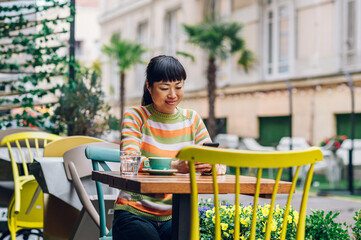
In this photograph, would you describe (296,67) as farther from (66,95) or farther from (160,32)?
(66,95)

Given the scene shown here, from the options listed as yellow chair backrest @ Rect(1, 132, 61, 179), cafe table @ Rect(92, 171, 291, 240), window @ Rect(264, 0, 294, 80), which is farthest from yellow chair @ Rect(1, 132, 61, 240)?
window @ Rect(264, 0, 294, 80)

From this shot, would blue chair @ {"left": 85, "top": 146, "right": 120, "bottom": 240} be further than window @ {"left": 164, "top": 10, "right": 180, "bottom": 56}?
No

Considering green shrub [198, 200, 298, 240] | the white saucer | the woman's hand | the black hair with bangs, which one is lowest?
green shrub [198, 200, 298, 240]

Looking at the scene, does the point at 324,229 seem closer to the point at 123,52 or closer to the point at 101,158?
the point at 101,158

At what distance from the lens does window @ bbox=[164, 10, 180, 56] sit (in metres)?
26.3

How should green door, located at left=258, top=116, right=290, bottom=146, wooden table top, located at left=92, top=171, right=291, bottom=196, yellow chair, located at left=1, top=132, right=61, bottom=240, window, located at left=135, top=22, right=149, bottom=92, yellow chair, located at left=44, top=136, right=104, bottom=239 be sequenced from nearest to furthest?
wooden table top, located at left=92, top=171, right=291, bottom=196, yellow chair, located at left=44, top=136, right=104, bottom=239, yellow chair, located at left=1, top=132, right=61, bottom=240, green door, located at left=258, top=116, right=290, bottom=146, window, located at left=135, top=22, right=149, bottom=92

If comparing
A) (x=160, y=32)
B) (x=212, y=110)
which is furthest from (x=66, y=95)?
(x=160, y=32)

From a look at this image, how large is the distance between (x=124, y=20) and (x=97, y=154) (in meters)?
29.0

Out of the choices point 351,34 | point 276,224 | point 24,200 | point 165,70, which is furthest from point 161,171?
point 351,34

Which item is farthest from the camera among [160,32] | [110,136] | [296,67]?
[160,32]

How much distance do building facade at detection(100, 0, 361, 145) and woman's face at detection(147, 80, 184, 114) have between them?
11.2 m

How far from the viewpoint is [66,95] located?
636 centimetres

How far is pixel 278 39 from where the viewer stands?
65.2 feet

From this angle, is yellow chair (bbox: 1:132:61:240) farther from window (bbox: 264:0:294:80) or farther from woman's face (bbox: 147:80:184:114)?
window (bbox: 264:0:294:80)
